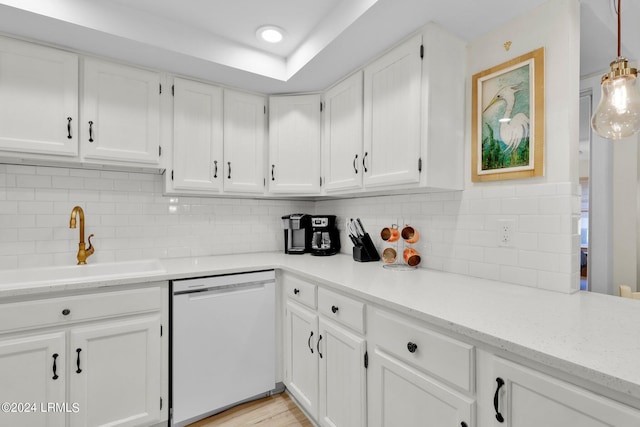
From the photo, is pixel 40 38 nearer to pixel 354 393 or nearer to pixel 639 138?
pixel 354 393

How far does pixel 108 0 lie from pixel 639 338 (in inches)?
105

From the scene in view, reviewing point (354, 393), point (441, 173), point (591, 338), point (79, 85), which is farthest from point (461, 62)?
point (79, 85)

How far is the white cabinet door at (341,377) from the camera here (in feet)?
4.57

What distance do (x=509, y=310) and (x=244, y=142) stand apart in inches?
80.4

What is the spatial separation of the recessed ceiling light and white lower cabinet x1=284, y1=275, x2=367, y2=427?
5.11ft

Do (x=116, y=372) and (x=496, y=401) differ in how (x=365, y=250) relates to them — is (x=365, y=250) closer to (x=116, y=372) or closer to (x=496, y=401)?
(x=496, y=401)

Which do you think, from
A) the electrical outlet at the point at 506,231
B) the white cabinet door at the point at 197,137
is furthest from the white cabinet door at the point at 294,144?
the electrical outlet at the point at 506,231

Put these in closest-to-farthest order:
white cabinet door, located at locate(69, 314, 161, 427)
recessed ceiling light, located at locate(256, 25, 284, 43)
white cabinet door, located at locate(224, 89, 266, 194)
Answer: white cabinet door, located at locate(69, 314, 161, 427)
recessed ceiling light, located at locate(256, 25, 284, 43)
white cabinet door, located at locate(224, 89, 266, 194)

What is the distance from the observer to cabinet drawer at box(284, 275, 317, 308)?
1751 mm

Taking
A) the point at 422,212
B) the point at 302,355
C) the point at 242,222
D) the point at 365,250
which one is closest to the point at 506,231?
the point at 422,212

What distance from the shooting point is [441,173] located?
162cm

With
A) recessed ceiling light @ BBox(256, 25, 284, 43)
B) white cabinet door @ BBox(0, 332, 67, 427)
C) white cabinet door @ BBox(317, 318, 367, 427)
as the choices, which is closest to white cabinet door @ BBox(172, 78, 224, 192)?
recessed ceiling light @ BBox(256, 25, 284, 43)

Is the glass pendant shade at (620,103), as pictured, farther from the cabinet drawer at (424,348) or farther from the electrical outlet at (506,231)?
the cabinet drawer at (424,348)

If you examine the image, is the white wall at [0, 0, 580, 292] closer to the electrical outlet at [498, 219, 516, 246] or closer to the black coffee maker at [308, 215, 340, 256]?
the electrical outlet at [498, 219, 516, 246]
